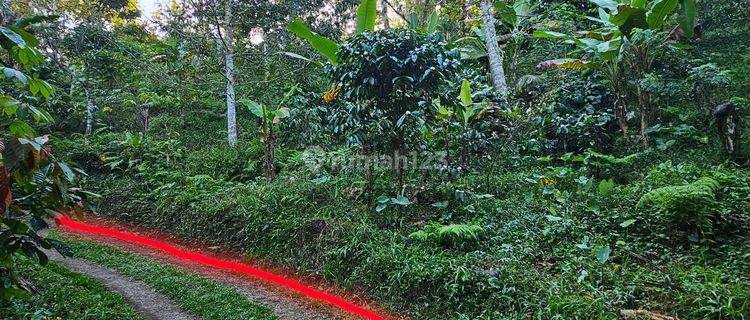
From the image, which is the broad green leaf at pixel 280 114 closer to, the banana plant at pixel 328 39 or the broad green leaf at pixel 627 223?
the banana plant at pixel 328 39

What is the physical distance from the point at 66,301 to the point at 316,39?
4.33 metres

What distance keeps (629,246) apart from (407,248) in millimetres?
2249

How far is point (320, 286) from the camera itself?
16.0 ft

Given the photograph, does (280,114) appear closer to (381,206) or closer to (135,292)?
(381,206)

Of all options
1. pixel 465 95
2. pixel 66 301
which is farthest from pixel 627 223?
pixel 66 301

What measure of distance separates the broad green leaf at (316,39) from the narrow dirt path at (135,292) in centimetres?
375

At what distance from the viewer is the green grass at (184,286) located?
413 centimetres

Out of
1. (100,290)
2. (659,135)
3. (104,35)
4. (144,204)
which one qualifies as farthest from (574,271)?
(104,35)

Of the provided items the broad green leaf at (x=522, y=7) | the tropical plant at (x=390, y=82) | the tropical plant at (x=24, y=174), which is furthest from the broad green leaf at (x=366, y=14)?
the broad green leaf at (x=522, y=7)

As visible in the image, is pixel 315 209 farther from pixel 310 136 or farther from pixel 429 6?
pixel 429 6

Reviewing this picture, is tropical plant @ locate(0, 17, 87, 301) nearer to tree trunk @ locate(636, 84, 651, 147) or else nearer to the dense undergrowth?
the dense undergrowth

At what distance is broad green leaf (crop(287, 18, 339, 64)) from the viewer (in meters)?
5.99

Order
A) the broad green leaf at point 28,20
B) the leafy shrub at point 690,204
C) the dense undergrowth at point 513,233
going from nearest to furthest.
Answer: the broad green leaf at point 28,20
the dense undergrowth at point 513,233
the leafy shrub at point 690,204

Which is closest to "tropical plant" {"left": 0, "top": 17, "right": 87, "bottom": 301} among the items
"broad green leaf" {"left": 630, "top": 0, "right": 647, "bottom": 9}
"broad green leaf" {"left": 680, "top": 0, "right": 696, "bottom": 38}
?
"broad green leaf" {"left": 680, "top": 0, "right": 696, "bottom": 38}
